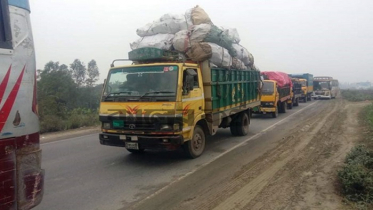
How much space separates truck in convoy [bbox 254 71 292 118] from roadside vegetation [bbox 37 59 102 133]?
8.89 m

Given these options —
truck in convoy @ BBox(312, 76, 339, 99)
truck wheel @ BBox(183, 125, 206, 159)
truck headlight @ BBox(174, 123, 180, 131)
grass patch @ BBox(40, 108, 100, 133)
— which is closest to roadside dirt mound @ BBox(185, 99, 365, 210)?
truck wheel @ BBox(183, 125, 206, 159)

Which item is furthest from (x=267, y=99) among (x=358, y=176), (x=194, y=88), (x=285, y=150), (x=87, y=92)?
(x=87, y=92)

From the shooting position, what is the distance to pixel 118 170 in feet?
21.1

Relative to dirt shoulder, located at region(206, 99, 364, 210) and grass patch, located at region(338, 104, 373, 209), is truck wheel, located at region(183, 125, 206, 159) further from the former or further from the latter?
grass patch, located at region(338, 104, 373, 209)

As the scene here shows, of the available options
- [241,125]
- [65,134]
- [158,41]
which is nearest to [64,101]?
[65,134]

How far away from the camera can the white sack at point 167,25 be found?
8.05 metres

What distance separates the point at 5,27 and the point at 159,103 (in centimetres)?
372

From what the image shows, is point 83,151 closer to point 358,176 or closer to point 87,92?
point 358,176

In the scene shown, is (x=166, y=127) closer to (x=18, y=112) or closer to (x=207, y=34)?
(x=207, y=34)

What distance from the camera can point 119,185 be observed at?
549 cm

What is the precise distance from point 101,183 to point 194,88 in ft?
9.50

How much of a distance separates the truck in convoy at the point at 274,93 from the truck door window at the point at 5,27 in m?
13.3

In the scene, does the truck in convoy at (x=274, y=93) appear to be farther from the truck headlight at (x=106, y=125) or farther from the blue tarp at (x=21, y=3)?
the blue tarp at (x=21, y=3)

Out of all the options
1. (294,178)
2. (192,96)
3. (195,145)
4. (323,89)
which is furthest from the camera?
(323,89)
